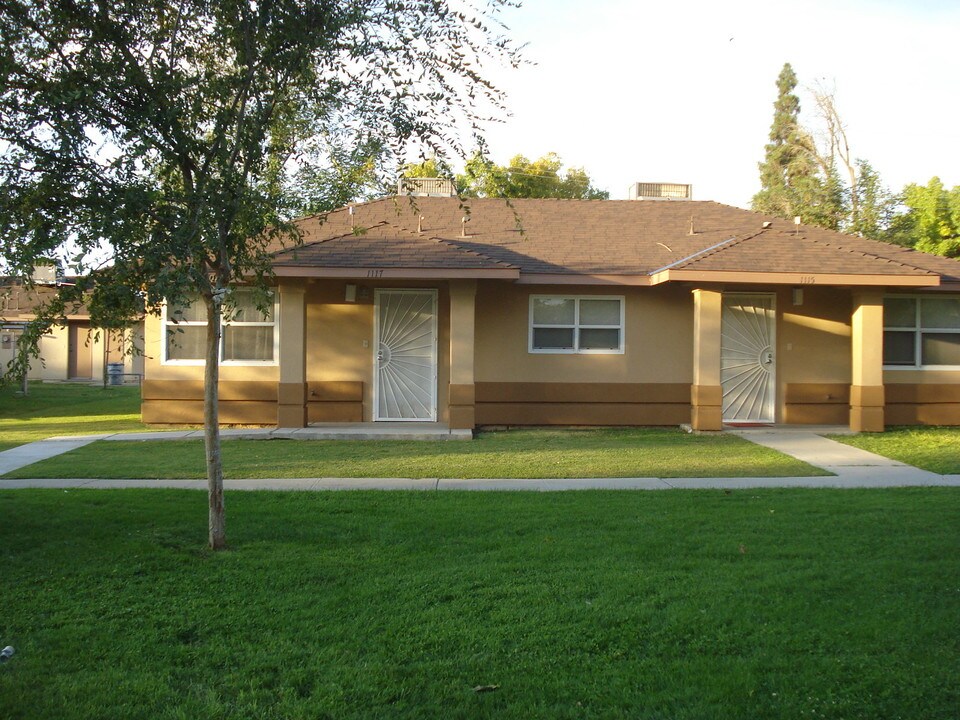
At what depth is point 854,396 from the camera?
611 inches

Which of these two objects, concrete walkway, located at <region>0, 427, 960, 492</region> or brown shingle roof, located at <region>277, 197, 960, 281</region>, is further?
brown shingle roof, located at <region>277, 197, 960, 281</region>

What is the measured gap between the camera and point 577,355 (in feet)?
52.9

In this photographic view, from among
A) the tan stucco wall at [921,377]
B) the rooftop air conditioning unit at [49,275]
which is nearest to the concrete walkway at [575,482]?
the rooftop air conditioning unit at [49,275]

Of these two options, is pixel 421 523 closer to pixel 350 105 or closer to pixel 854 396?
pixel 350 105

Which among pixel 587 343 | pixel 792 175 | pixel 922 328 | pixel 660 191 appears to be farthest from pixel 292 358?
pixel 792 175

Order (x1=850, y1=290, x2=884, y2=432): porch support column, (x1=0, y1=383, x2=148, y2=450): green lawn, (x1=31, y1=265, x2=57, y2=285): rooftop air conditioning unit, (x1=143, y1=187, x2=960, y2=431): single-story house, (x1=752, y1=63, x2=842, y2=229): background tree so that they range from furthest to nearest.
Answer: (x1=752, y1=63, x2=842, y2=229): background tree < (x1=0, y1=383, x2=148, y2=450): green lawn < (x1=850, y1=290, x2=884, y2=432): porch support column < (x1=143, y1=187, x2=960, y2=431): single-story house < (x1=31, y1=265, x2=57, y2=285): rooftop air conditioning unit

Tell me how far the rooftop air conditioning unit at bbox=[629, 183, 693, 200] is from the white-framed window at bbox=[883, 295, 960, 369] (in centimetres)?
582

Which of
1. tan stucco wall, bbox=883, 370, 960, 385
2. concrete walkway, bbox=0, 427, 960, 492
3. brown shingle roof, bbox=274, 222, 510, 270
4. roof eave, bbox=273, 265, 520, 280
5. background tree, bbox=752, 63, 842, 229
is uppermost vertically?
background tree, bbox=752, 63, 842, 229

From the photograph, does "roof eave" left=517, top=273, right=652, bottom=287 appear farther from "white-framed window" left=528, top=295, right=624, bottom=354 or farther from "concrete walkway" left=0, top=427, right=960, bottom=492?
"concrete walkway" left=0, top=427, right=960, bottom=492

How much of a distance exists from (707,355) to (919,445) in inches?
139

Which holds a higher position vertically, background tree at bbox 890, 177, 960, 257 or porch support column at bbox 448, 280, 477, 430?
background tree at bbox 890, 177, 960, 257

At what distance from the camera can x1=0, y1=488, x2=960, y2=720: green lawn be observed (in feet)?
14.8

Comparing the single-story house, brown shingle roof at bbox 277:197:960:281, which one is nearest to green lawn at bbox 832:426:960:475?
the single-story house

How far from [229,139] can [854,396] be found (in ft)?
40.3
